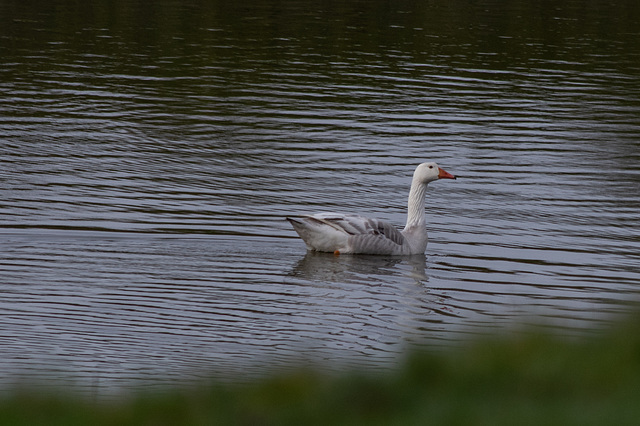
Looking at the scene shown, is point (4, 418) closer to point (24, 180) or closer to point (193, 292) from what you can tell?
point (193, 292)

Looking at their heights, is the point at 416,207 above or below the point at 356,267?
above

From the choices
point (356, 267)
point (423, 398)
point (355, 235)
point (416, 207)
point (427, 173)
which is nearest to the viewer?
point (423, 398)

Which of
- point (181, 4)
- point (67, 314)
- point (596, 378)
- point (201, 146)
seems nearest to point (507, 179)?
point (201, 146)

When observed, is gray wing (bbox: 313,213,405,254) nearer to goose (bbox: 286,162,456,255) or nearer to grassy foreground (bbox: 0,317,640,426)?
goose (bbox: 286,162,456,255)

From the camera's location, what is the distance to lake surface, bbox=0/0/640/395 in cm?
1248

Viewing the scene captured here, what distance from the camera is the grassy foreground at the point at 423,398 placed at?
5930mm

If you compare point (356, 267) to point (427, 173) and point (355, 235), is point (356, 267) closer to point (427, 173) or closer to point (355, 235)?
point (355, 235)

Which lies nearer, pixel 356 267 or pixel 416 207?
pixel 356 267

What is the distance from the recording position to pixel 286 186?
851 inches

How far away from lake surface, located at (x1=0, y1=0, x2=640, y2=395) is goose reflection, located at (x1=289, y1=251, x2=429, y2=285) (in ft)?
0.21

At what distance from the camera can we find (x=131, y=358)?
11.0 metres

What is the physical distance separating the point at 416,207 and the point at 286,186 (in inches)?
158

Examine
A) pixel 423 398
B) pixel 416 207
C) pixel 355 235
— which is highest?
pixel 423 398

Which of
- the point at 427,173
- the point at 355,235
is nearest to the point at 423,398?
the point at 355,235
